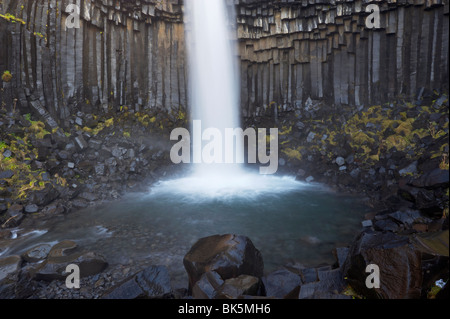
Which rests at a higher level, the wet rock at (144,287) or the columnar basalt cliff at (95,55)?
the columnar basalt cliff at (95,55)

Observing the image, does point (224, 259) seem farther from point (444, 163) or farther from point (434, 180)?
point (444, 163)

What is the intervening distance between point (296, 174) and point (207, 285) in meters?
10.6

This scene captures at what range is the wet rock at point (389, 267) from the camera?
137 inches

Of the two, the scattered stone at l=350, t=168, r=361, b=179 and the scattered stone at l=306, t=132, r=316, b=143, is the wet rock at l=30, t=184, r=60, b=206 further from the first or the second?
the scattered stone at l=306, t=132, r=316, b=143

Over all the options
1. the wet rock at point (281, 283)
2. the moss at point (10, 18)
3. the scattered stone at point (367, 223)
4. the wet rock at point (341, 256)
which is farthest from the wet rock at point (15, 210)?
the scattered stone at point (367, 223)

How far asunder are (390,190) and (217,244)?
7169 millimetres

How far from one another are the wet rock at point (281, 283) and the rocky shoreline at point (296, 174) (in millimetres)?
18

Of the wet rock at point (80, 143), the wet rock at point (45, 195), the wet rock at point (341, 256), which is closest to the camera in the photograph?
the wet rock at point (341, 256)

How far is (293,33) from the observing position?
53.2 ft

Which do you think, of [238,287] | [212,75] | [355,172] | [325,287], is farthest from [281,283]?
[212,75]

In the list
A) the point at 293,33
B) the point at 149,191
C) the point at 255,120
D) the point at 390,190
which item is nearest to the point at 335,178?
the point at 390,190

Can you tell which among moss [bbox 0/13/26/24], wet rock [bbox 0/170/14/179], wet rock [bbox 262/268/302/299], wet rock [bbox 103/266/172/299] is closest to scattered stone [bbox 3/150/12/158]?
wet rock [bbox 0/170/14/179]

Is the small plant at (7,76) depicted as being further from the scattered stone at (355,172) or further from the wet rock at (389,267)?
the scattered stone at (355,172)

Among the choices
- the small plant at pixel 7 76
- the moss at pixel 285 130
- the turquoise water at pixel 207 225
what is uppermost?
the small plant at pixel 7 76
